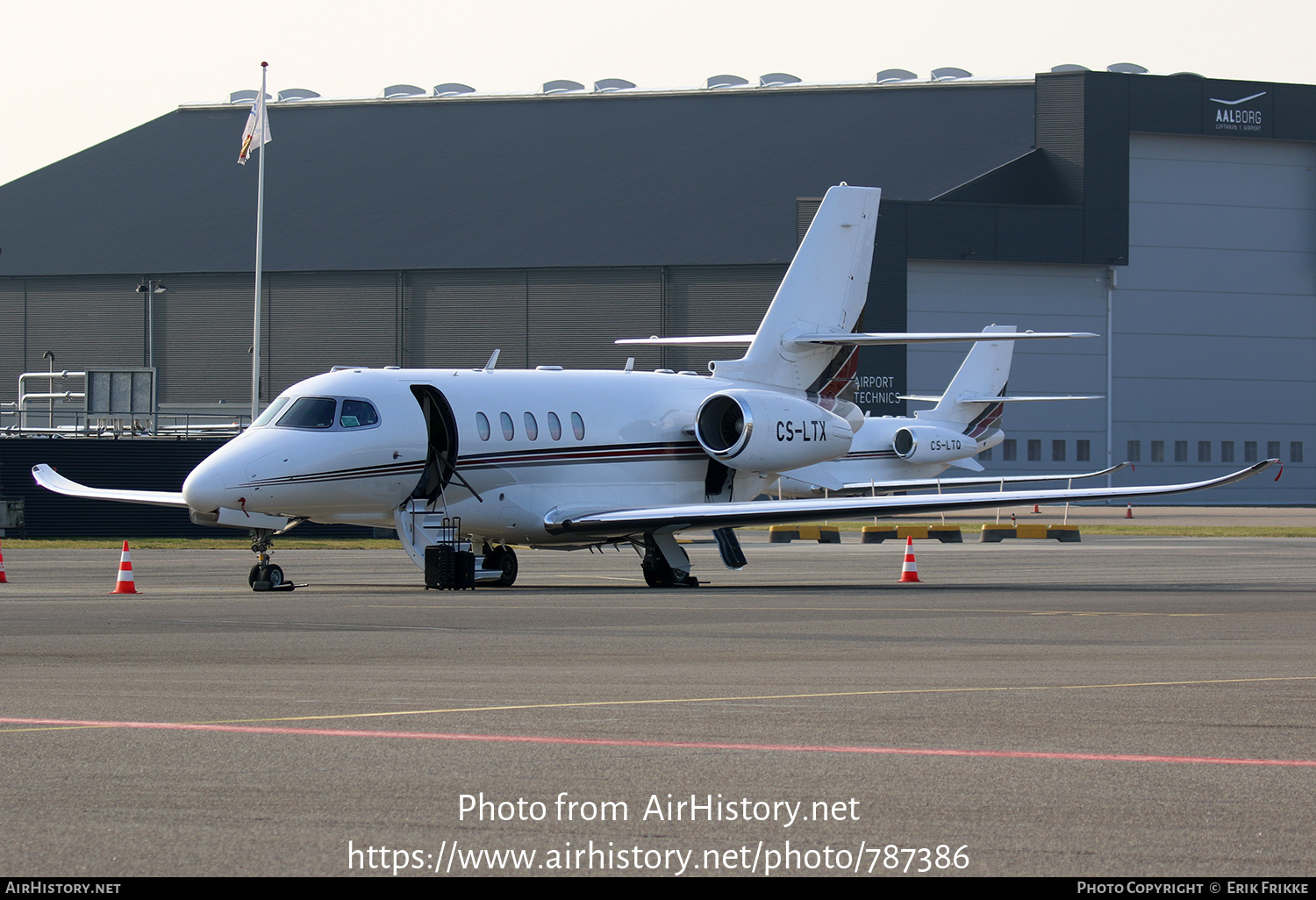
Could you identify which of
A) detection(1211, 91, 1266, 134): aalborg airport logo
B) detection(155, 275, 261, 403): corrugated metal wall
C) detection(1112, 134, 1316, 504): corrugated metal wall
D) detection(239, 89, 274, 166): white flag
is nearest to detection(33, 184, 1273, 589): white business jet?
detection(239, 89, 274, 166): white flag

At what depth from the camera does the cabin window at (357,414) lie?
22.2 m

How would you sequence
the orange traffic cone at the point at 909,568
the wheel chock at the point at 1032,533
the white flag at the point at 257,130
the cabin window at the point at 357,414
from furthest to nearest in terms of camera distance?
1. the white flag at the point at 257,130
2. the wheel chock at the point at 1032,533
3. the orange traffic cone at the point at 909,568
4. the cabin window at the point at 357,414

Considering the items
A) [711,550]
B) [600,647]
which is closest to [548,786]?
[600,647]

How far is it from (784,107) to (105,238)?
1227 inches

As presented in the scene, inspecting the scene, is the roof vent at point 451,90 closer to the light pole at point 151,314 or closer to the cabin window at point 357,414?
Result: the light pole at point 151,314

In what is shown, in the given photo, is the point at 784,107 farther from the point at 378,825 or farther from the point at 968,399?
the point at 378,825

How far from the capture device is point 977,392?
52.0 m

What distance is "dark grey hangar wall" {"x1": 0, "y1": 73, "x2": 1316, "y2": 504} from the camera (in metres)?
65.2

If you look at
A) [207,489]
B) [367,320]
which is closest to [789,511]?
[207,489]

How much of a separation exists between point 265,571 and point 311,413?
2.17m

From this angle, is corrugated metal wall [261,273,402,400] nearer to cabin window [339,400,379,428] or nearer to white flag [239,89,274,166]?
white flag [239,89,274,166]

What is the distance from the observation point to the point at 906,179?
66.5 meters

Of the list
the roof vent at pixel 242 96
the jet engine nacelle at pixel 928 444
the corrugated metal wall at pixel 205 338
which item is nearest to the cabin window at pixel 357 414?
the jet engine nacelle at pixel 928 444

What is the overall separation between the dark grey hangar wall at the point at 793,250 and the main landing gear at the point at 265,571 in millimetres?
42963
